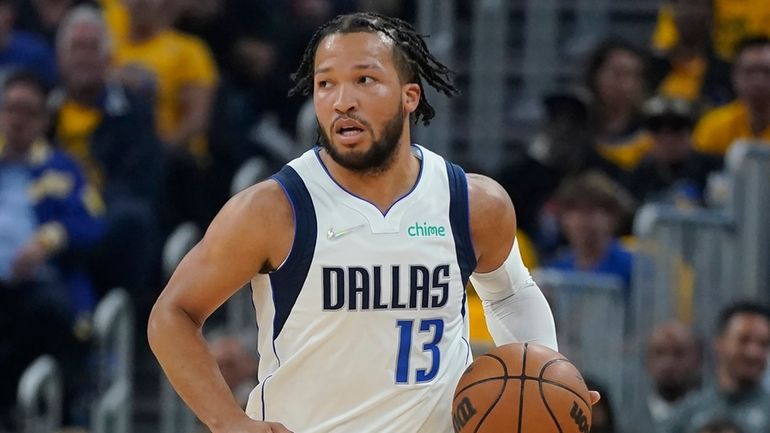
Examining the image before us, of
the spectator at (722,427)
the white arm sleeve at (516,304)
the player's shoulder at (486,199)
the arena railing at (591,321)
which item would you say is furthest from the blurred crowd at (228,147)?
the player's shoulder at (486,199)

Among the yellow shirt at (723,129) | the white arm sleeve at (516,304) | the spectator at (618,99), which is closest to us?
the white arm sleeve at (516,304)

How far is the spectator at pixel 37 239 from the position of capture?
9.50 metres

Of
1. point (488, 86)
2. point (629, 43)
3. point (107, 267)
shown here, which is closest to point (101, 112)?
point (107, 267)

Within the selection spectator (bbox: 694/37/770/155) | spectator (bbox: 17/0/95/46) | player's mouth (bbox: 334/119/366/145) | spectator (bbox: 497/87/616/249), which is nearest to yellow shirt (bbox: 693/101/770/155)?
spectator (bbox: 694/37/770/155)

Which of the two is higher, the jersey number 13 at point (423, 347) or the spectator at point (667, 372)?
the jersey number 13 at point (423, 347)

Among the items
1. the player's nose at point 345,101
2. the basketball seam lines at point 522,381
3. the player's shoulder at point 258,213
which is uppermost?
the player's nose at point 345,101

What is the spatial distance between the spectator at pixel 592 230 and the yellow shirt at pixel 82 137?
285cm

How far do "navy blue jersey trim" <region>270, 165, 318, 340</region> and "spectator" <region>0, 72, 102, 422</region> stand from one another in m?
4.68

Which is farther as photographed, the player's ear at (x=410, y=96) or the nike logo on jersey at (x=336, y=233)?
the player's ear at (x=410, y=96)

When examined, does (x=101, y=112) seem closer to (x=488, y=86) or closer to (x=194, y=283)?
(x=488, y=86)

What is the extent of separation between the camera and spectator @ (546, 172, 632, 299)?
9625 mm

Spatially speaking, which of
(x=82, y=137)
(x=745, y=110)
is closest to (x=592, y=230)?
(x=745, y=110)

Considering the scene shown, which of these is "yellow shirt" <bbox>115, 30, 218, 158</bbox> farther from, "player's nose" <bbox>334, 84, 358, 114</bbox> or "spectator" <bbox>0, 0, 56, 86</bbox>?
"player's nose" <bbox>334, 84, 358, 114</bbox>

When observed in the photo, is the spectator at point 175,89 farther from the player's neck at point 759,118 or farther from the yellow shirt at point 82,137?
the player's neck at point 759,118
